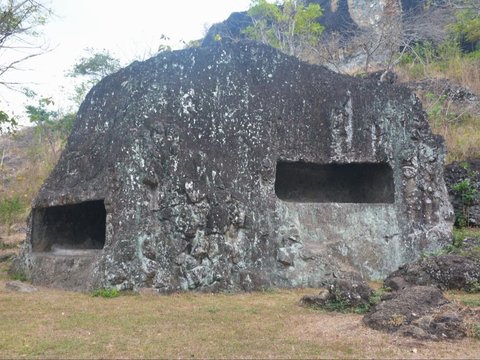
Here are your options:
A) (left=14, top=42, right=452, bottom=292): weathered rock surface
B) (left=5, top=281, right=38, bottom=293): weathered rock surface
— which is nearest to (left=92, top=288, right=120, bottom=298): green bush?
(left=14, top=42, right=452, bottom=292): weathered rock surface

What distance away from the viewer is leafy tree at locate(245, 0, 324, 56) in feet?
67.5

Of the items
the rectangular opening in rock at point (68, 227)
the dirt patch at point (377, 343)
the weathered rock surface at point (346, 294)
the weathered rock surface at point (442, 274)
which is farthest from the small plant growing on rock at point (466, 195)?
the rectangular opening in rock at point (68, 227)

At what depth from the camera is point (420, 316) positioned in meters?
5.14

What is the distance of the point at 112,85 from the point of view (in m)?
9.09

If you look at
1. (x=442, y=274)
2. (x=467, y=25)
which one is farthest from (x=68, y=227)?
(x=467, y=25)

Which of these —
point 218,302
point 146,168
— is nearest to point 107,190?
point 146,168

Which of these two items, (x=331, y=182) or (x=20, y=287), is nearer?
(x=20, y=287)

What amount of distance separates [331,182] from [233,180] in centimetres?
310

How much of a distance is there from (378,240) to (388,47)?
13.1 meters

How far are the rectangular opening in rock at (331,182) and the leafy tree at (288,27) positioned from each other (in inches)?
412

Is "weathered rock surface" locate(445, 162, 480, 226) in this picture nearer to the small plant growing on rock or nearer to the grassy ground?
the small plant growing on rock

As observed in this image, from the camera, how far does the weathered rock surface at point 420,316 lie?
15.9 feet

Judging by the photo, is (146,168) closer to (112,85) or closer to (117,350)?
(112,85)

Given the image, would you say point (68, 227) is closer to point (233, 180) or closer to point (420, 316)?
point (233, 180)
